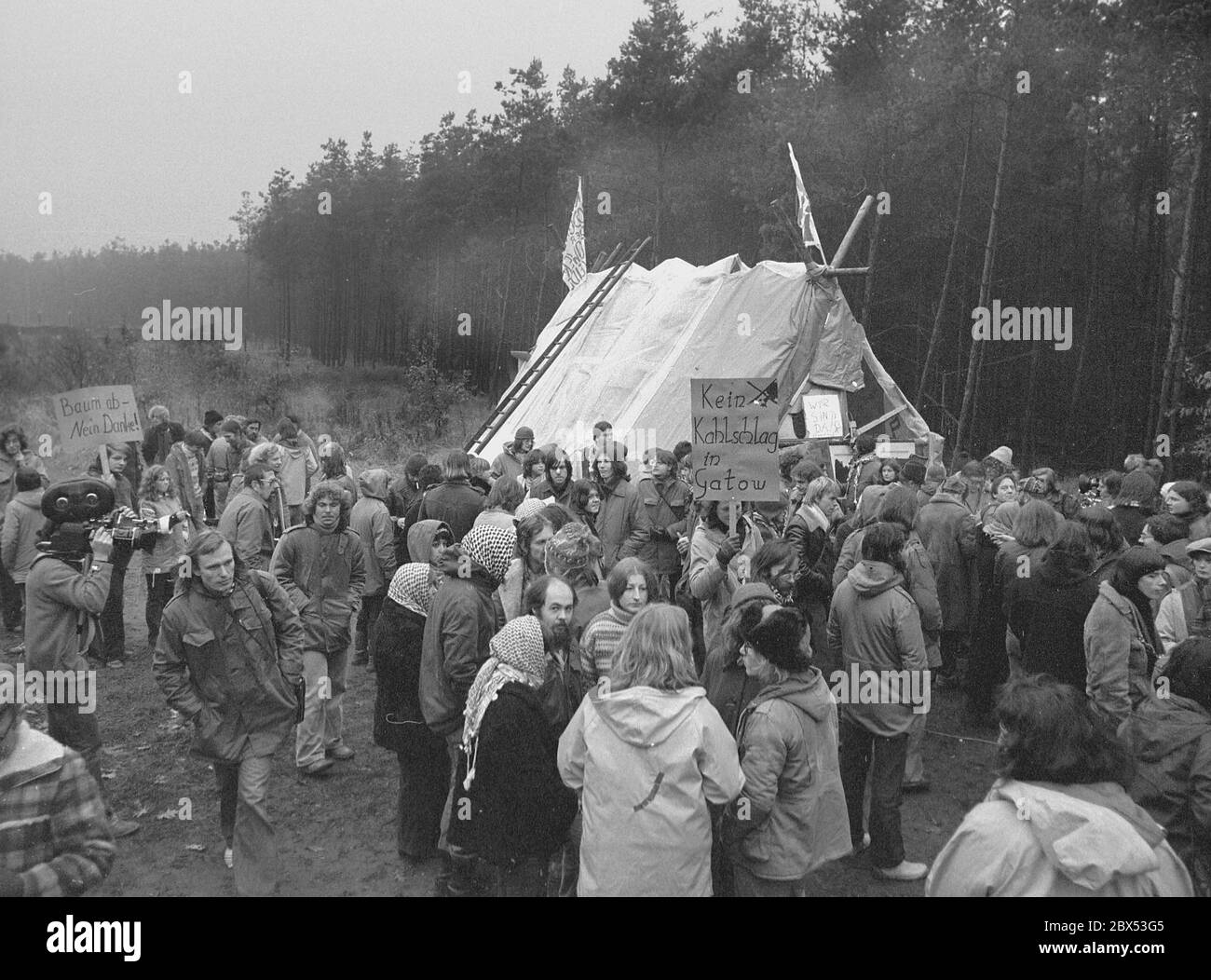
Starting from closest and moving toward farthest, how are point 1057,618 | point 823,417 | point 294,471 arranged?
point 1057,618 < point 294,471 < point 823,417

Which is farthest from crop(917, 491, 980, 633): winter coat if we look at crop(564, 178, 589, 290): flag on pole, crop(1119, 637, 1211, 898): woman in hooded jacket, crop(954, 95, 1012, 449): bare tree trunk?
crop(954, 95, 1012, 449): bare tree trunk

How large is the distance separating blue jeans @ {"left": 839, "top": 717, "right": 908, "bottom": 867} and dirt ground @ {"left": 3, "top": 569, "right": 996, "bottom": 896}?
0.18m

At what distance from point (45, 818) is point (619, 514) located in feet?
17.5

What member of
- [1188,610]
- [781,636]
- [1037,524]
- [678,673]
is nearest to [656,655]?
[678,673]

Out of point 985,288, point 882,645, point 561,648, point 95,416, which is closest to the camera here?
point 561,648

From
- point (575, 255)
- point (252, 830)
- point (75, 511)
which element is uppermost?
point (575, 255)

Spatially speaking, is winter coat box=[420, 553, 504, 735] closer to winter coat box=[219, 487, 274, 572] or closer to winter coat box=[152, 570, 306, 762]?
winter coat box=[152, 570, 306, 762]

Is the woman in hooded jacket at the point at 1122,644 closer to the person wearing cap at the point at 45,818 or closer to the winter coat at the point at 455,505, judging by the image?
the winter coat at the point at 455,505

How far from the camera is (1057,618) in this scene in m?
5.25

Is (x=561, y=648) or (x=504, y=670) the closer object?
(x=504, y=670)

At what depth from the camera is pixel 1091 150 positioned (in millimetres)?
24453

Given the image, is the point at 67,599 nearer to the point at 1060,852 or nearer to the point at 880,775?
the point at 880,775

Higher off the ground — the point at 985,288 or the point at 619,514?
the point at 985,288
